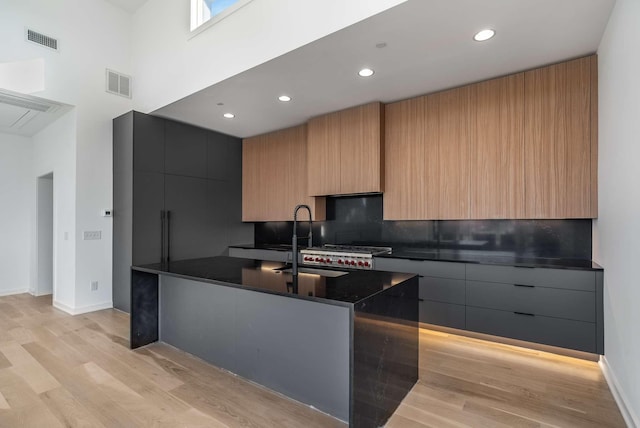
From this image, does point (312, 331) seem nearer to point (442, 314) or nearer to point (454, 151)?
point (442, 314)

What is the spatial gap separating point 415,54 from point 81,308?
16.2 ft

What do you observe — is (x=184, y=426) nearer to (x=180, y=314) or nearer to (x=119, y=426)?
(x=119, y=426)

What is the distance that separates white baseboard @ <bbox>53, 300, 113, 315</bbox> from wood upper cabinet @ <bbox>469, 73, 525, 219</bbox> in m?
4.86

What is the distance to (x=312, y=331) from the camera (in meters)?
1.96

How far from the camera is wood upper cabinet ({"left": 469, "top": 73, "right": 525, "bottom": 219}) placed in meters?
2.99

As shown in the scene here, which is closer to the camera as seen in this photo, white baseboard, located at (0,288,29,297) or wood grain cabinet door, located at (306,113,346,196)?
wood grain cabinet door, located at (306,113,346,196)

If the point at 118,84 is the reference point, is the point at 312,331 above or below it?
below

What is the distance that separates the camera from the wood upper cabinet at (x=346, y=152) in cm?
377

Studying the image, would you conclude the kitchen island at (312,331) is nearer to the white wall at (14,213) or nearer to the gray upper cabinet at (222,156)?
the gray upper cabinet at (222,156)

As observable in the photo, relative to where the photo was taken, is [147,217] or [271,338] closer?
[271,338]

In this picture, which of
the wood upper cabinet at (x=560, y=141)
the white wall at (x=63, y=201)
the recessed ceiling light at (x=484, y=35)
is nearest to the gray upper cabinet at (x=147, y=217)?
the white wall at (x=63, y=201)

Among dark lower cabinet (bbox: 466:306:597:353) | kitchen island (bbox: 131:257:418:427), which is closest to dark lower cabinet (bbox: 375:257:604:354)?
dark lower cabinet (bbox: 466:306:597:353)

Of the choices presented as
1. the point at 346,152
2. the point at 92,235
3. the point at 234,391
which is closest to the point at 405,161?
the point at 346,152

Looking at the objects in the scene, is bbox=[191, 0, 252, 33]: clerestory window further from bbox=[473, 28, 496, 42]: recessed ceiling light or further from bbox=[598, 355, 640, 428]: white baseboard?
bbox=[598, 355, 640, 428]: white baseboard
